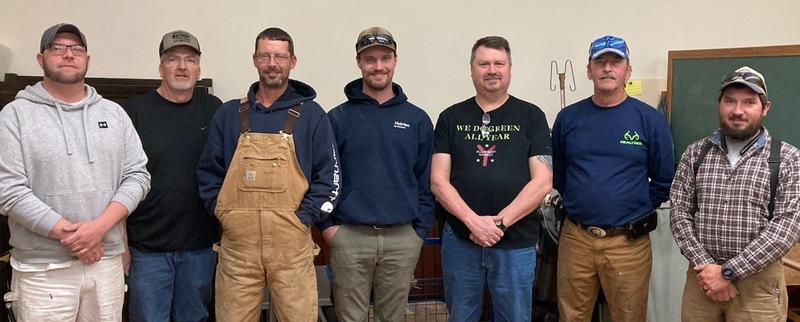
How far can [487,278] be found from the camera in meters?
2.80

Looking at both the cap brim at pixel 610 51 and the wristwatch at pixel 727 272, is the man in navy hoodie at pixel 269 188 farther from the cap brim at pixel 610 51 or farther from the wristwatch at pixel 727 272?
the wristwatch at pixel 727 272

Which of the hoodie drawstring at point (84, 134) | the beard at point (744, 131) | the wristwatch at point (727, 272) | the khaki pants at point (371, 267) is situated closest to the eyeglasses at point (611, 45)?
the beard at point (744, 131)

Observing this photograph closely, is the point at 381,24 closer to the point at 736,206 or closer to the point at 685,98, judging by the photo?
the point at 685,98

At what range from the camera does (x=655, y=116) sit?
293cm

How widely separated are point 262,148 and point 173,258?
703 mm

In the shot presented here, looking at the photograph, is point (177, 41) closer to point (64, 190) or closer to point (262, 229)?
point (64, 190)

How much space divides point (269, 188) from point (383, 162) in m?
0.54

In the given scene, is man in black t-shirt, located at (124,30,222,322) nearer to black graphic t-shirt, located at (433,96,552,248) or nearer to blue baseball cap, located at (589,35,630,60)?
black graphic t-shirt, located at (433,96,552,248)

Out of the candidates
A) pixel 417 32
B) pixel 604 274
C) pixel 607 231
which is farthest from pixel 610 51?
pixel 417 32

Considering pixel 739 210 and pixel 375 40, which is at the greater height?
pixel 375 40

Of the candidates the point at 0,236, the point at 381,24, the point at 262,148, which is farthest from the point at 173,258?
the point at 381,24

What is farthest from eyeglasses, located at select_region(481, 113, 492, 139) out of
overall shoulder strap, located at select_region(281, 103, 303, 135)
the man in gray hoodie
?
the man in gray hoodie

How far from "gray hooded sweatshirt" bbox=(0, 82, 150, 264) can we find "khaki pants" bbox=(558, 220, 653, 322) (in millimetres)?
2042

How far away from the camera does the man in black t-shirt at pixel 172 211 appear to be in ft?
8.61
